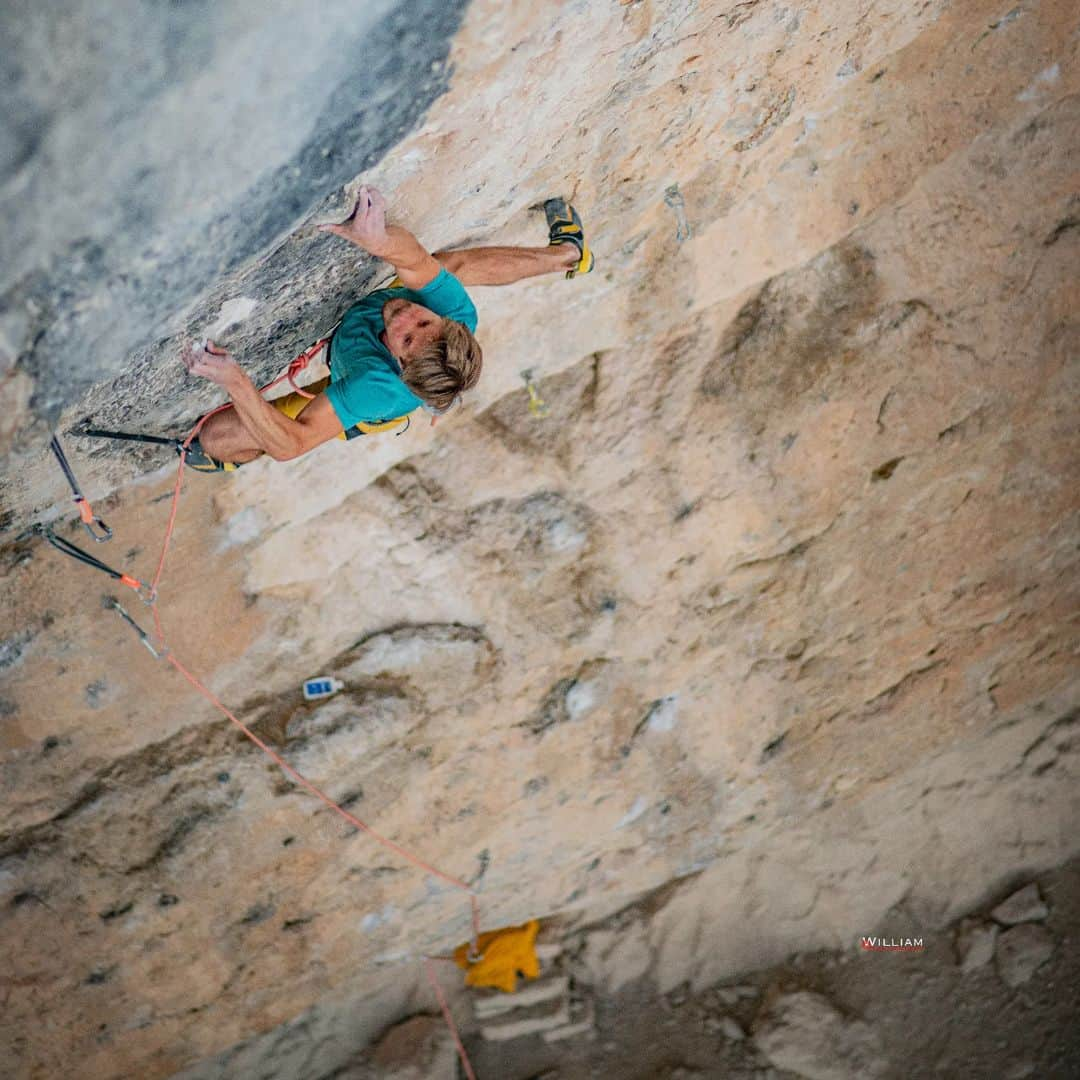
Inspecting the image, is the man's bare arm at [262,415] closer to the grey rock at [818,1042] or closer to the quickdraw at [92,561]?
the quickdraw at [92,561]

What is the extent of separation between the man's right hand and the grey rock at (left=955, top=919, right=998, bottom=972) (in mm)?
5489

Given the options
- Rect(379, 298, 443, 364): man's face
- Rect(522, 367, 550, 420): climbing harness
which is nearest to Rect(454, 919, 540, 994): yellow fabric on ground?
Rect(522, 367, 550, 420): climbing harness

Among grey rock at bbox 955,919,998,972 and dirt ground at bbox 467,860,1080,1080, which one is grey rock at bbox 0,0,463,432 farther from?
grey rock at bbox 955,919,998,972

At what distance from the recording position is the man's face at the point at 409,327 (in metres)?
2.88

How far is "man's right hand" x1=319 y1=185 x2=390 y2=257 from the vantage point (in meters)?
2.54

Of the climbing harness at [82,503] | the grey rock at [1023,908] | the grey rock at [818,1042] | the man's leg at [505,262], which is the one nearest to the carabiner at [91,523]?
the climbing harness at [82,503]

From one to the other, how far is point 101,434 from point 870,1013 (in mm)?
5356

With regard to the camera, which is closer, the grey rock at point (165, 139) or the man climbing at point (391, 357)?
the grey rock at point (165, 139)

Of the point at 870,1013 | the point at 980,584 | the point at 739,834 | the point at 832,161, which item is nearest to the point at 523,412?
the point at 832,161

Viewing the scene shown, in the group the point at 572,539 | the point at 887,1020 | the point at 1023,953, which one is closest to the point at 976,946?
the point at 1023,953

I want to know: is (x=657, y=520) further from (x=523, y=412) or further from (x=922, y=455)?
(x=922, y=455)

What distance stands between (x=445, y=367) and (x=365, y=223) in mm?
536

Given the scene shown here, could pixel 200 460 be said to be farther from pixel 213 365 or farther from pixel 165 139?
pixel 165 139

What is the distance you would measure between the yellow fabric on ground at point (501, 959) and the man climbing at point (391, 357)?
3.55 meters
